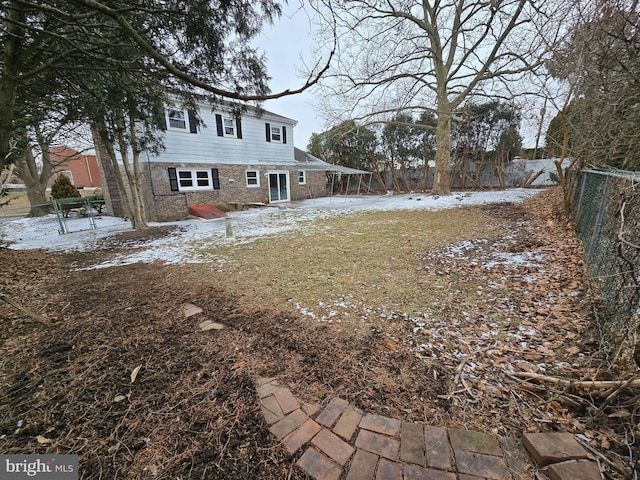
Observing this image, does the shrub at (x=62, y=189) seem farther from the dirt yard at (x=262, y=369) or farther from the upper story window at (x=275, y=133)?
the dirt yard at (x=262, y=369)

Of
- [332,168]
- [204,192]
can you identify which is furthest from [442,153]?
[204,192]

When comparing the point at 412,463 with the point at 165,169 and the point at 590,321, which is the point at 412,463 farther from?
the point at 165,169

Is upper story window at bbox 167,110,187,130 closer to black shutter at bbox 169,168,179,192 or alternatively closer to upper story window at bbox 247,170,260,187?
black shutter at bbox 169,168,179,192

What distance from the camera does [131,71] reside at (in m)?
3.35

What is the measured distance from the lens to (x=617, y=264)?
2.19 m

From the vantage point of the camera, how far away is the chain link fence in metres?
1.74

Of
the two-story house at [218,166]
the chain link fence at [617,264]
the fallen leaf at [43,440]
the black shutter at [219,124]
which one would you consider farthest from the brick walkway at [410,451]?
the black shutter at [219,124]

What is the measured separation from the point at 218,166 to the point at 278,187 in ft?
13.5

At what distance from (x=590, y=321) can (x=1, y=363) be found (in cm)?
531

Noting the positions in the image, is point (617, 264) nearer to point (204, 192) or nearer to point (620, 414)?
point (620, 414)

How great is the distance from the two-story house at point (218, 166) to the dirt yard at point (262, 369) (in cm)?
773

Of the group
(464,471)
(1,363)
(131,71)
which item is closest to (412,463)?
(464,471)

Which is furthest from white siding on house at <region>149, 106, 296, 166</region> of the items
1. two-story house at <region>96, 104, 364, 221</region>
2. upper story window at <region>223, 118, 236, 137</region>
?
upper story window at <region>223, 118, 236, 137</region>

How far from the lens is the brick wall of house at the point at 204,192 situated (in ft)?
35.1
